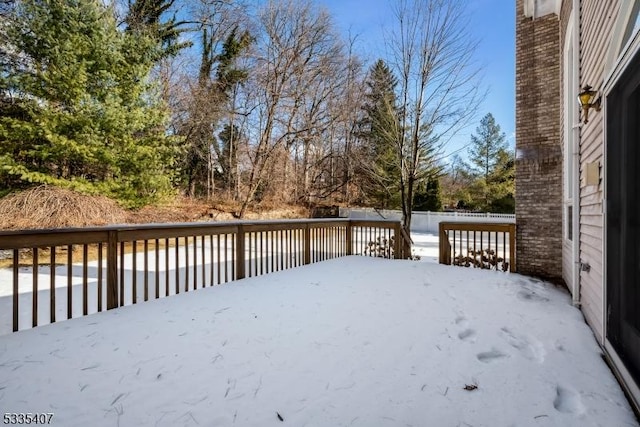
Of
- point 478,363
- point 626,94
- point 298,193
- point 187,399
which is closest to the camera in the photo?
point 187,399

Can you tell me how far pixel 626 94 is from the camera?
2.04m

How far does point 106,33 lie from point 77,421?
10.6 metres

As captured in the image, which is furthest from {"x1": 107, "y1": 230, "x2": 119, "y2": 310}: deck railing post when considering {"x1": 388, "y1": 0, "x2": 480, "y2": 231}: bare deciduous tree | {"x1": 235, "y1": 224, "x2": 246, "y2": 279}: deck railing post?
{"x1": 388, "y1": 0, "x2": 480, "y2": 231}: bare deciduous tree

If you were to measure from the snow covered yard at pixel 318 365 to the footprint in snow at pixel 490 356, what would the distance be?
0.04 ft

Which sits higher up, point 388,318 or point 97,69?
point 97,69

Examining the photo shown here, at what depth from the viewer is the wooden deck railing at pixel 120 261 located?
2.95 m

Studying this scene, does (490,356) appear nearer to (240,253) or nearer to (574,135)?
(574,135)

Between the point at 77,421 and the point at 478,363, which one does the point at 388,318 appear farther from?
the point at 77,421

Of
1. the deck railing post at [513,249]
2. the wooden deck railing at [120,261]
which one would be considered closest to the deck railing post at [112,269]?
the wooden deck railing at [120,261]

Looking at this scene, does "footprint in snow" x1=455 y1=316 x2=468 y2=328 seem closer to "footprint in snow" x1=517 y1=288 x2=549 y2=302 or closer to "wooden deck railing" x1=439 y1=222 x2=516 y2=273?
"footprint in snow" x1=517 y1=288 x2=549 y2=302

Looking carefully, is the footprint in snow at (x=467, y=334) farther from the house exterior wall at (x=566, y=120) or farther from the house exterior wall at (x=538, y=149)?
the house exterior wall at (x=538, y=149)

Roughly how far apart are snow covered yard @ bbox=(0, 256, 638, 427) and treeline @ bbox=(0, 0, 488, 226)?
5237 mm

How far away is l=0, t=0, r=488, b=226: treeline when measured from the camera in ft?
25.7

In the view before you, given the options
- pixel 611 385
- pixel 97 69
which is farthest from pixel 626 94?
pixel 97 69
